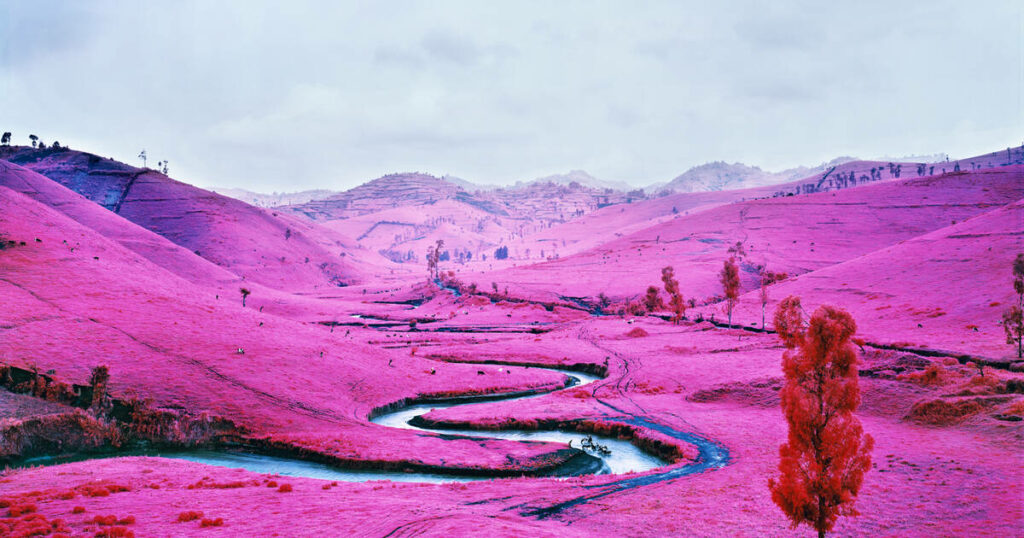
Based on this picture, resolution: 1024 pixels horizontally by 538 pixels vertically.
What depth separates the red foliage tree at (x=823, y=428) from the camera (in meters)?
17.1

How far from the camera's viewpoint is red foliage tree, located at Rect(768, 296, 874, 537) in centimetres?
1712

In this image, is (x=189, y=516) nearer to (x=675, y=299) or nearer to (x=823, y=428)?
(x=823, y=428)

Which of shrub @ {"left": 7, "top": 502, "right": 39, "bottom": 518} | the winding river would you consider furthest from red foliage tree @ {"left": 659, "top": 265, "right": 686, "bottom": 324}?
shrub @ {"left": 7, "top": 502, "right": 39, "bottom": 518}

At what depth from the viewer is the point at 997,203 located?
448 ft

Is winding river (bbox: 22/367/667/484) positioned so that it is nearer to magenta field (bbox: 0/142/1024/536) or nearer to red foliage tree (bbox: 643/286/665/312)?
magenta field (bbox: 0/142/1024/536)

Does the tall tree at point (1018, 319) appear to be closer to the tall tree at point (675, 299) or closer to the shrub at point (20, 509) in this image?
the tall tree at point (675, 299)

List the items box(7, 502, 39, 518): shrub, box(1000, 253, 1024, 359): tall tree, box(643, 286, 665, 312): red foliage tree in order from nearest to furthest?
box(7, 502, 39, 518): shrub → box(1000, 253, 1024, 359): tall tree → box(643, 286, 665, 312): red foliage tree

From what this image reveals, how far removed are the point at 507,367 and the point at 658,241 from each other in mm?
124889

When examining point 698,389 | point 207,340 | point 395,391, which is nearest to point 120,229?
point 207,340

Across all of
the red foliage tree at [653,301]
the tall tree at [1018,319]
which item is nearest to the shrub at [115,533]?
the tall tree at [1018,319]

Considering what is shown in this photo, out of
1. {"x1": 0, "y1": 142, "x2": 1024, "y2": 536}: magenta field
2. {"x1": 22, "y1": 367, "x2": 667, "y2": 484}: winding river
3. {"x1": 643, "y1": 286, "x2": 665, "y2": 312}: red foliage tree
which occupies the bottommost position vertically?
{"x1": 22, "y1": 367, "x2": 667, "y2": 484}: winding river

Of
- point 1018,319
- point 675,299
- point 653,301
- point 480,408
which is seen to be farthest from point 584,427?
point 653,301

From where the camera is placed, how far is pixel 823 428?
17375 mm

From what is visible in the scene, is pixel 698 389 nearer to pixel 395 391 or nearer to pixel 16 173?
pixel 395 391
